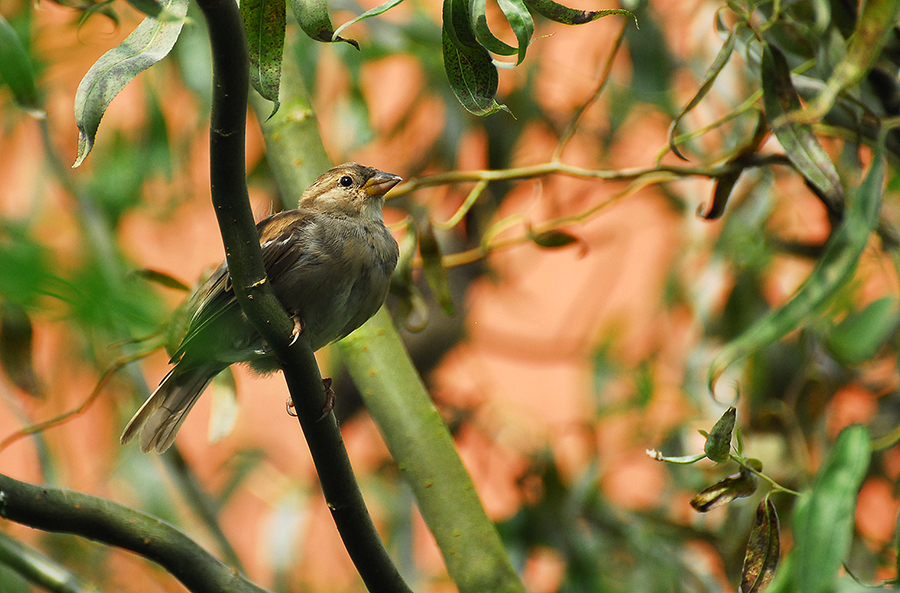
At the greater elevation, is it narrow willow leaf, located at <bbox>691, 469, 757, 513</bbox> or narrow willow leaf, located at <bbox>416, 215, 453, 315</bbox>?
narrow willow leaf, located at <bbox>416, 215, 453, 315</bbox>

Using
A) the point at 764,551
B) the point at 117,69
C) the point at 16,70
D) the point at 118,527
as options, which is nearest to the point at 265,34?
the point at 117,69

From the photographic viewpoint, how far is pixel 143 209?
4.12 metres

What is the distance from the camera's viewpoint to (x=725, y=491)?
5.13ft

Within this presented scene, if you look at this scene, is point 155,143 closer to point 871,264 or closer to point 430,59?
point 430,59

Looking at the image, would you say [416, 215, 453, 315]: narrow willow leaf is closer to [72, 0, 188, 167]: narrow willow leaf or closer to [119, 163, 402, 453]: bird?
[119, 163, 402, 453]: bird

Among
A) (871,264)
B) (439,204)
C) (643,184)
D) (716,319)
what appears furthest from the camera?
(439,204)

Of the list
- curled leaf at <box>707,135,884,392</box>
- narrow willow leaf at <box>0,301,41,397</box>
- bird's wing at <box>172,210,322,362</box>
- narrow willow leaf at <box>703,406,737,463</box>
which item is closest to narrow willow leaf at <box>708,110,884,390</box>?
curled leaf at <box>707,135,884,392</box>

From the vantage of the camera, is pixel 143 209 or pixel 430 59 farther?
pixel 143 209

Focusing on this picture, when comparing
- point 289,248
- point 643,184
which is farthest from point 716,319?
point 289,248

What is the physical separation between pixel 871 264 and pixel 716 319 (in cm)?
59

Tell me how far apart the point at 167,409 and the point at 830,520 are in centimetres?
167

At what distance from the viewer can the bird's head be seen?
252 centimetres

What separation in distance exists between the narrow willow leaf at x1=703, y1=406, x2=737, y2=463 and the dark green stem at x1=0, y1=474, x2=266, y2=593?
84cm

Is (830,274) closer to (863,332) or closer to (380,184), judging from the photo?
(863,332)
